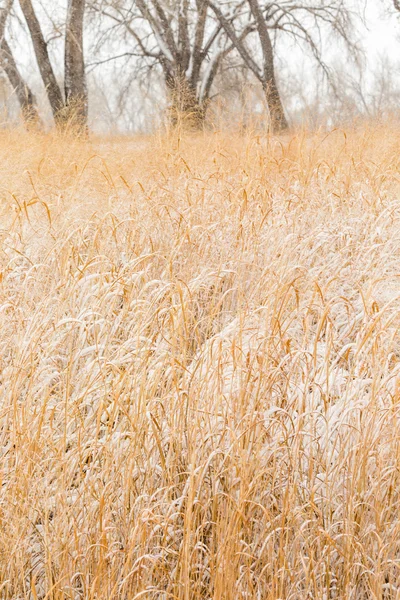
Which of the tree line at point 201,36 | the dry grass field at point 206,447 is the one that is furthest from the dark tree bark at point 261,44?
the dry grass field at point 206,447

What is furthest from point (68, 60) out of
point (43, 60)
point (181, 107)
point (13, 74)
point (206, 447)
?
point (206, 447)

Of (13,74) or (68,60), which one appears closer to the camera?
(68,60)

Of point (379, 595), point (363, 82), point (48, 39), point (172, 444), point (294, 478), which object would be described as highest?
point (48, 39)

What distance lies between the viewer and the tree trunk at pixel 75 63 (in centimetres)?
833

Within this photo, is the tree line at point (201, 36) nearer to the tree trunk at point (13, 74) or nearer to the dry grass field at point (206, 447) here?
the tree trunk at point (13, 74)

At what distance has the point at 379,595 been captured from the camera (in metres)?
1.56

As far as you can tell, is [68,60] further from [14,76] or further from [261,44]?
[261,44]

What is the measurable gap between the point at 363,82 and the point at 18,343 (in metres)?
10.5

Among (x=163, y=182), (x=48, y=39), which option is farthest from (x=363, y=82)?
(x=163, y=182)

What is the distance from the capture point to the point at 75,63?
28.5 ft

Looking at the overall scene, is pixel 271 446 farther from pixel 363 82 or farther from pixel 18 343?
pixel 363 82

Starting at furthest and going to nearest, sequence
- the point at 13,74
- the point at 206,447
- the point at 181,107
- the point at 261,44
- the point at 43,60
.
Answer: the point at 261,44
the point at 13,74
the point at 43,60
the point at 181,107
the point at 206,447

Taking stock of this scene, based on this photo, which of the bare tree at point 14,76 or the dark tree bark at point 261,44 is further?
the dark tree bark at point 261,44

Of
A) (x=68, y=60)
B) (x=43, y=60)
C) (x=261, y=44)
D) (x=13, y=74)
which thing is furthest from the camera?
(x=261, y=44)
